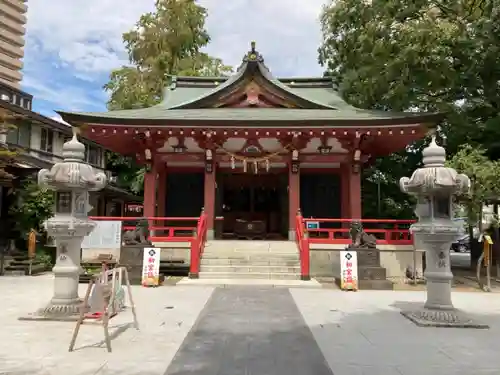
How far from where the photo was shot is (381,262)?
46.0ft

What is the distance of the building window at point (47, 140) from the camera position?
25578mm

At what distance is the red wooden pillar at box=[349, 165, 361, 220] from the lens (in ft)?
51.5

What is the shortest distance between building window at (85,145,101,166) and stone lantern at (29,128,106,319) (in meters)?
22.4

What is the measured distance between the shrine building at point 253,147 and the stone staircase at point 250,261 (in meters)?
1.37

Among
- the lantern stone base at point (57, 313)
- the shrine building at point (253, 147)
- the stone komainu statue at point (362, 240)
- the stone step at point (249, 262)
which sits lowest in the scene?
the lantern stone base at point (57, 313)

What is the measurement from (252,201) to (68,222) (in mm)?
12877

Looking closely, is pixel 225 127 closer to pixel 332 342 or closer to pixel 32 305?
pixel 32 305

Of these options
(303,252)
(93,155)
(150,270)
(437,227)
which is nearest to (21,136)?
(93,155)

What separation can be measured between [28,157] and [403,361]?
23.7 m

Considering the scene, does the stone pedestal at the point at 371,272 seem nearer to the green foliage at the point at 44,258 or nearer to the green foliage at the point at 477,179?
the green foliage at the point at 477,179

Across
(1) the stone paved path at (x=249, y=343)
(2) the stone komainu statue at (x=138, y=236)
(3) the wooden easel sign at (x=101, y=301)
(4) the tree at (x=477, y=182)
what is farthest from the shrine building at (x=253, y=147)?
(3) the wooden easel sign at (x=101, y=301)

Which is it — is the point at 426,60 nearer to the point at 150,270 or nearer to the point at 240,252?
the point at 240,252

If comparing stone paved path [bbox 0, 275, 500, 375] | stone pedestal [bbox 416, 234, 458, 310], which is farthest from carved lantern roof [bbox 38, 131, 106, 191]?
stone pedestal [bbox 416, 234, 458, 310]

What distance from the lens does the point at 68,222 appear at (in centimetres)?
779
